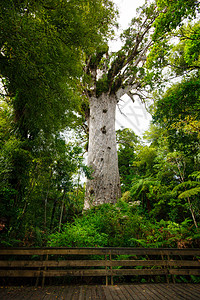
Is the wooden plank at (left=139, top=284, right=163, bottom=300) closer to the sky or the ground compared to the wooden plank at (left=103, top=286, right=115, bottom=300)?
closer to the ground

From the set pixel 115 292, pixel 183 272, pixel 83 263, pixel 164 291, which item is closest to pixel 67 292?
pixel 83 263

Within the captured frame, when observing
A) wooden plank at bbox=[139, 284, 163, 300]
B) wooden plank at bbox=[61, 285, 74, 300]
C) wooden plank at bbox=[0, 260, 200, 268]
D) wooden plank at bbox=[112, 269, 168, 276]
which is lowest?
wooden plank at bbox=[139, 284, 163, 300]

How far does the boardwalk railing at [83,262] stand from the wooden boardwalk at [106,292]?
18 centimetres

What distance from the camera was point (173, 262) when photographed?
9.74ft

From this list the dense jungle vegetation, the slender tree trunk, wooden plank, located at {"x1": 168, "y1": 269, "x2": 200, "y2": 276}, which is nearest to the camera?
the dense jungle vegetation

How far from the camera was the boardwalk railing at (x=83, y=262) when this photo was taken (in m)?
2.62

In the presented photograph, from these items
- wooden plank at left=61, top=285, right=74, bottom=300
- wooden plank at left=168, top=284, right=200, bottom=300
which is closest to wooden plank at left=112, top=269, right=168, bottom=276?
wooden plank at left=168, top=284, right=200, bottom=300

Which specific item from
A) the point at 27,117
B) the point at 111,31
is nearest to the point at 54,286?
the point at 27,117

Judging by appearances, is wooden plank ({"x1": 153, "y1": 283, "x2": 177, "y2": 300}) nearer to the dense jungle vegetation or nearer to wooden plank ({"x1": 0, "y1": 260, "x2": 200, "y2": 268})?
wooden plank ({"x1": 0, "y1": 260, "x2": 200, "y2": 268})

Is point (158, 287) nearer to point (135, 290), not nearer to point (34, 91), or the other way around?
point (135, 290)

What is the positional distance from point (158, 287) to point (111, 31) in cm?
937

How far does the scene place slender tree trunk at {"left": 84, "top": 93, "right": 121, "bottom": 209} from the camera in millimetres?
5176

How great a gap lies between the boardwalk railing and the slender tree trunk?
2025mm

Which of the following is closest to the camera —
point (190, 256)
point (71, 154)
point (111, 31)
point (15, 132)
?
point (190, 256)
